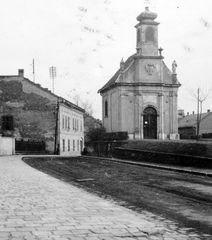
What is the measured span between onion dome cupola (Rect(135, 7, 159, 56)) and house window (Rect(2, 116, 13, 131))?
54.6 feet

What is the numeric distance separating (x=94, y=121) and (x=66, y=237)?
78220 millimetres

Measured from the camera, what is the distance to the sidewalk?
5980mm

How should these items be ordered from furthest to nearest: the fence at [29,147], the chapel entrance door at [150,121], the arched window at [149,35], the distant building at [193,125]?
the distant building at [193,125], the arched window at [149,35], the chapel entrance door at [150,121], the fence at [29,147]

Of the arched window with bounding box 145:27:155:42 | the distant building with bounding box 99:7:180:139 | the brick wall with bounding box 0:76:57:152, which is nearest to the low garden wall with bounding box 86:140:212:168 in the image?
the distant building with bounding box 99:7:180:139

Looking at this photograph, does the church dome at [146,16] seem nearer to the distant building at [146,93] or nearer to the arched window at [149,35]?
the distant building at [146,93]

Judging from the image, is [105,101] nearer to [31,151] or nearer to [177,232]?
Answer: [31,151]

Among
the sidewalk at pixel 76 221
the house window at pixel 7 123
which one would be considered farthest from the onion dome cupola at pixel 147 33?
the sidewalk at pixel 76 221

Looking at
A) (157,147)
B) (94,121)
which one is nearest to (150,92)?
(157,147)

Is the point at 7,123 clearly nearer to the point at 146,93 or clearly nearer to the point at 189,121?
the point at 146,93

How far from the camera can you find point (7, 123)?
47156 mm

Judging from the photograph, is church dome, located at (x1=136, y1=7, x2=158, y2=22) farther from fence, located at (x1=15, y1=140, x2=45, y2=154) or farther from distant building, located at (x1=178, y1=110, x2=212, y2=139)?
distant building, located at (x1=178, y1=110, x2=212, y2=139)

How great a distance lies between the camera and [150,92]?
45656 mm

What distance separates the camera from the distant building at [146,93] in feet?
148

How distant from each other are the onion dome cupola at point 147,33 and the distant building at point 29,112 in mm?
11451
